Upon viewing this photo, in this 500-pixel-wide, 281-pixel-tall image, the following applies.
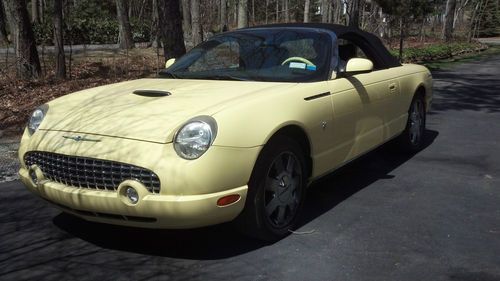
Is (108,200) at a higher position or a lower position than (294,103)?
lower

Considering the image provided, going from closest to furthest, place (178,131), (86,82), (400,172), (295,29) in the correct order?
1. (178,131)
2. (295,29)
3. (400,172)
4. (86,82)

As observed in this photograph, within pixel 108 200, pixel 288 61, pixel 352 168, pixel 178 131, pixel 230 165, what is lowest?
pixel 352 168

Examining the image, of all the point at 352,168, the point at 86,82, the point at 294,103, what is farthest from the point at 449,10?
the point at 294,103

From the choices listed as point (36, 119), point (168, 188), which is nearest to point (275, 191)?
point (168, 188)

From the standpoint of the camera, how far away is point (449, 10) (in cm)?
2995

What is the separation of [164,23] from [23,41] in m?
3.38

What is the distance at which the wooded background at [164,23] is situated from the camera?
10906 millimetres

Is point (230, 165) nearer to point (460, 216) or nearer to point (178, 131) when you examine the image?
point (178, 131)

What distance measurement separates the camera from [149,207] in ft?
9.87

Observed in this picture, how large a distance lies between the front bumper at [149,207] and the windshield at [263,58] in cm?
130

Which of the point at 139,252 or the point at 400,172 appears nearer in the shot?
the point at 139,252

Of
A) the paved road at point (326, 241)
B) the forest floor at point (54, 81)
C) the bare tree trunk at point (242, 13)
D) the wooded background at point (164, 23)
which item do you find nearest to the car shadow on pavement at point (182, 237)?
the paved road at point (326, 241)

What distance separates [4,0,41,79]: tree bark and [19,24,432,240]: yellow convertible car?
7.55m

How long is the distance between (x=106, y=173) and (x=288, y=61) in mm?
1826
